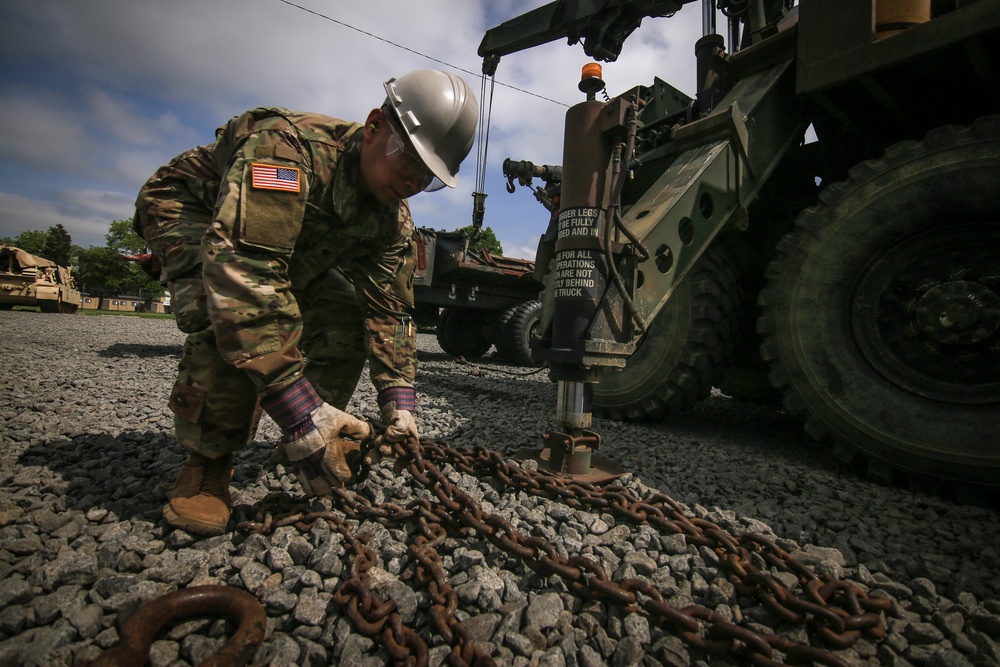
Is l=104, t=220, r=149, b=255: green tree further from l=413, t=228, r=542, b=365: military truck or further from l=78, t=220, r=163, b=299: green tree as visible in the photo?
l=413, t=228, r=542, b=365: military truck

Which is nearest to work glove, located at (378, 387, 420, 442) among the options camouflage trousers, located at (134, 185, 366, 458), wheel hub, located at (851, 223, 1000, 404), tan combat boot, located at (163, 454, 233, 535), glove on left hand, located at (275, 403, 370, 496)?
glove on left hand, located at (275, 403, 370, 496)

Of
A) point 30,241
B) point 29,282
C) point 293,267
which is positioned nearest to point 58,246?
point 30,241

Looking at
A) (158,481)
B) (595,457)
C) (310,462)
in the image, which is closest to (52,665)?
(310,462)

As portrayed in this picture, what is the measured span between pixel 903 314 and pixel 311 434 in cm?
303

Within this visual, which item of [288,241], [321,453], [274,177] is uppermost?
[274,177]

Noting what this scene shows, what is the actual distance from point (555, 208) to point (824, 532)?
3.91 m

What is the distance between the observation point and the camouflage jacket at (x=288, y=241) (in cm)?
173

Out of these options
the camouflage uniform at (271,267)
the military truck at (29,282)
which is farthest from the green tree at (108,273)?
the camouflage uniform at (271,267)

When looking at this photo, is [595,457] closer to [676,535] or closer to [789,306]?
[676,535]

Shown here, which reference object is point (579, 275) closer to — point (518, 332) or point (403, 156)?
point (403, 156)

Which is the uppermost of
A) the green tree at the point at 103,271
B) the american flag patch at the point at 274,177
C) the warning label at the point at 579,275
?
the green tree at the point at 103,271

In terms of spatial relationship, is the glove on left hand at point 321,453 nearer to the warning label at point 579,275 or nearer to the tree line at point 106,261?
the warning label at point 579,275

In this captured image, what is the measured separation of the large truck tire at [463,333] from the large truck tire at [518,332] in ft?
3.35

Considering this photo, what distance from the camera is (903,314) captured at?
8.95 ft
